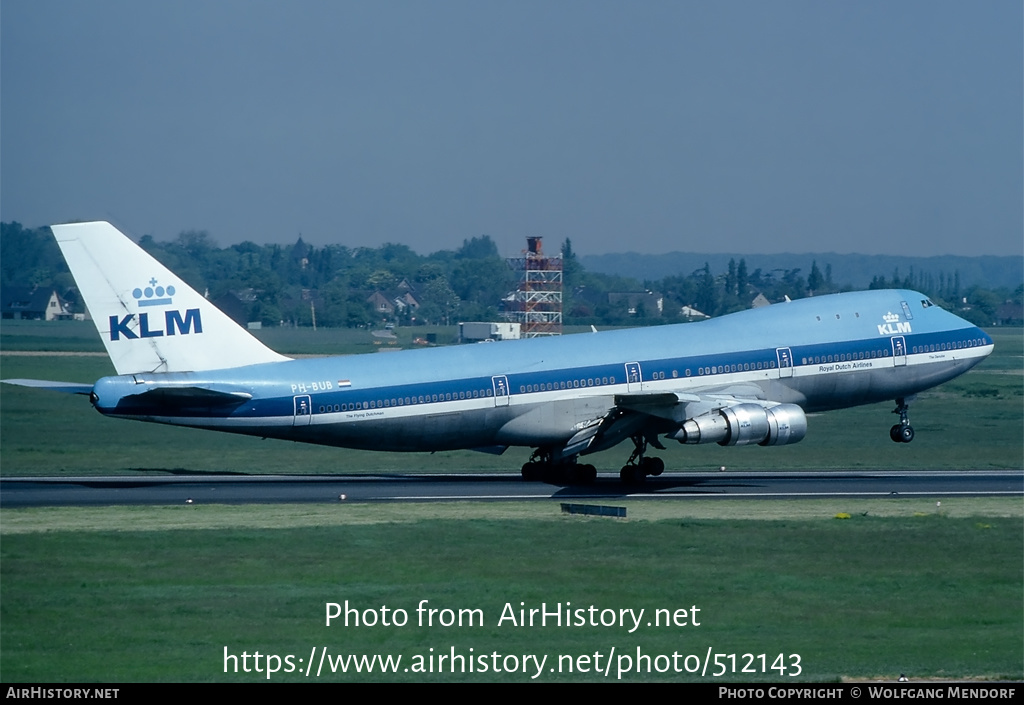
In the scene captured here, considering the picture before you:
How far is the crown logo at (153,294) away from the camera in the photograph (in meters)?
42.9

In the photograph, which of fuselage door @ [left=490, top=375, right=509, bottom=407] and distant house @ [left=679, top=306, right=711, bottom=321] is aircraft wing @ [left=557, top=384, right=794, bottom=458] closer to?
fuselage door @ [left=490, top=375, right=509, bottom=407]

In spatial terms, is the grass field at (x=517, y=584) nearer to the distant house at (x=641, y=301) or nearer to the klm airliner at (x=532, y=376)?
the klm airliner at (x=532, y=376)

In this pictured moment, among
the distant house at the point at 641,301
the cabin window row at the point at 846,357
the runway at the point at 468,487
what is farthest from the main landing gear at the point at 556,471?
the distant house at the point at 641,301

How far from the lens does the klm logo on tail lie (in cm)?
4266

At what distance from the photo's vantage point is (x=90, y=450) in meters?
60.4

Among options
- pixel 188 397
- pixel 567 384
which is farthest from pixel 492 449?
pixel 188 397

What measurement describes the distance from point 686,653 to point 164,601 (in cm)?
1130

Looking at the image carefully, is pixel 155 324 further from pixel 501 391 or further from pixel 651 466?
pixel 651 466

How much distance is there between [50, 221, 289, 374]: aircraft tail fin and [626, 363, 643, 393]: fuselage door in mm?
13796

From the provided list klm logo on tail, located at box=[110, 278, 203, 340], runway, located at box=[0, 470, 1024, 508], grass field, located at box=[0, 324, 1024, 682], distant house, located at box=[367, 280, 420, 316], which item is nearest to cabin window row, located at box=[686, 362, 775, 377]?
runway, located at box=[0, 470, 1024, 508]

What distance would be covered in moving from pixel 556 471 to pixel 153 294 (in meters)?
15.6

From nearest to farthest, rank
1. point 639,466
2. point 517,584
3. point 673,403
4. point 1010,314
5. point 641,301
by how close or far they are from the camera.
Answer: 1. point 517,584
2. point 673,403
3. point 639,466
4. point 641,301
5. point 1010,314

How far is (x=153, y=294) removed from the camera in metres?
43.2

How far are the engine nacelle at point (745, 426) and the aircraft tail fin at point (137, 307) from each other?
15578 mm
